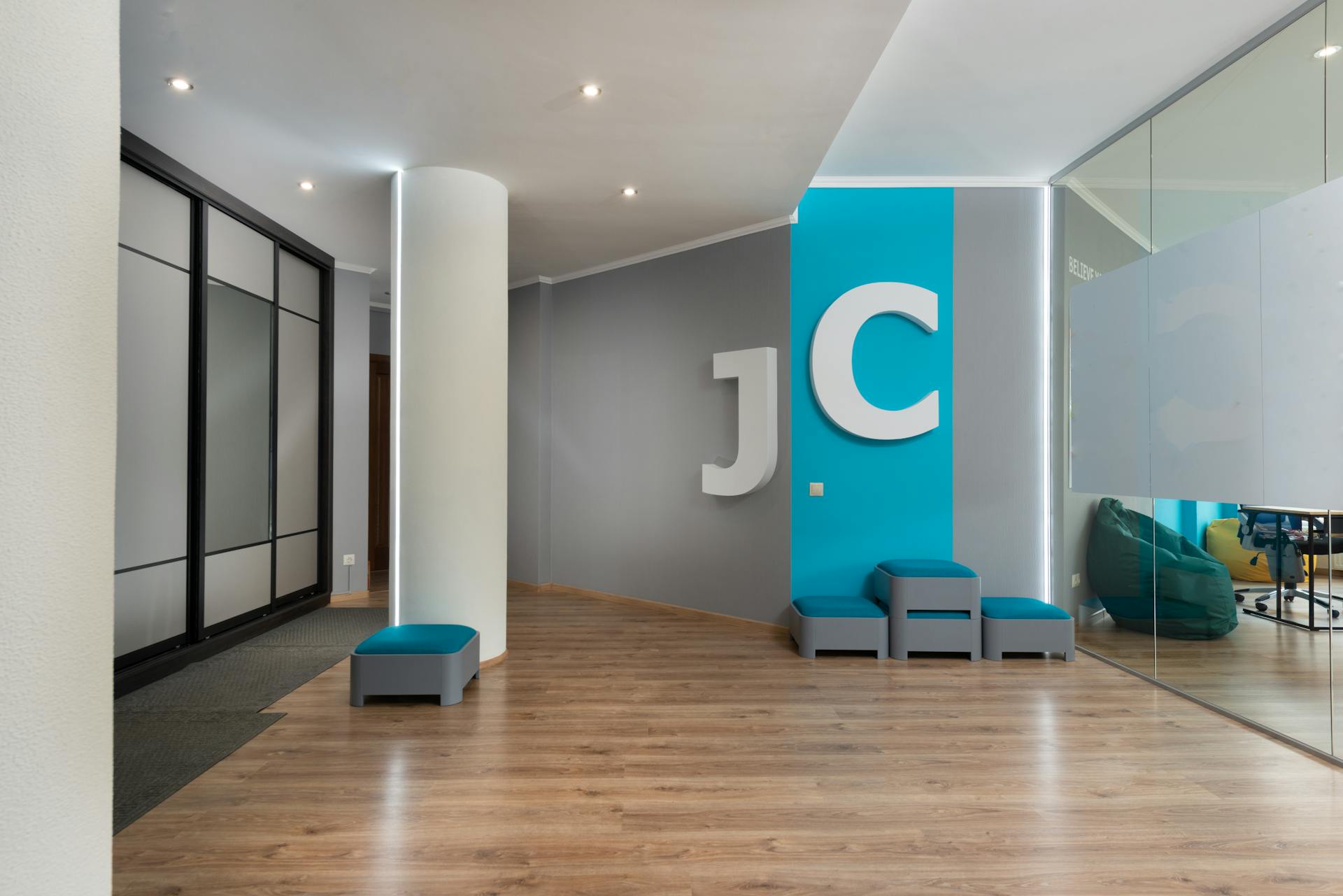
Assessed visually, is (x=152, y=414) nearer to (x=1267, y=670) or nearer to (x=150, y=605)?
(x=150, y=605)

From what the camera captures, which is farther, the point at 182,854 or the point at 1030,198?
the point at 1030,198

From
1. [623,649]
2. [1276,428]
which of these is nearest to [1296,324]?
[1276,428]

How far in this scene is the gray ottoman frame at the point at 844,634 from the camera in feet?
13.9

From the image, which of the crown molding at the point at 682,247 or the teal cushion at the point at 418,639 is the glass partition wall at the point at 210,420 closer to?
the teal cushion at the point at 418,639

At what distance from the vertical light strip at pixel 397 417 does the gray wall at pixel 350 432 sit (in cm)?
231

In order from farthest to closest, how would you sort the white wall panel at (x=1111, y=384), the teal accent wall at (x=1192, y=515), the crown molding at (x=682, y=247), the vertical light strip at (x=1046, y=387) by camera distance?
the crown molding at (x=682, y=247)
the vertical light strip at (x=1046, y=387)
the white wall panel at (x=1111, y=384)
the teal accent wall at (x=1192, y=515)

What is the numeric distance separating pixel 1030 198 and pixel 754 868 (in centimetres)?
459

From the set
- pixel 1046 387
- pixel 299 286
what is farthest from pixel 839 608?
pixel 299 286

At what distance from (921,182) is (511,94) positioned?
2962 millimetres

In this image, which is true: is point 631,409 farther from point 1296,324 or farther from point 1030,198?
point 1296,324

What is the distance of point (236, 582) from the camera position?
4.59 metres

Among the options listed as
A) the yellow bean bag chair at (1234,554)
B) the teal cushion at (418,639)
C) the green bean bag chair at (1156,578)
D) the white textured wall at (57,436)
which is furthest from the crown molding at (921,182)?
the white textured wall at (57,436)

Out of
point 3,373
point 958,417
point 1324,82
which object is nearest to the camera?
point 3,373

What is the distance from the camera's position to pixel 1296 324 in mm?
2879
